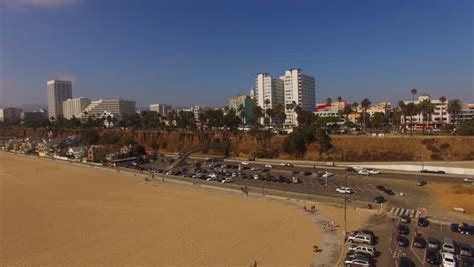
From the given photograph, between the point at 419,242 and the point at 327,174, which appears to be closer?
the point at 419,242

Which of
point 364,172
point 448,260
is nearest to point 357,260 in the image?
point 448,260

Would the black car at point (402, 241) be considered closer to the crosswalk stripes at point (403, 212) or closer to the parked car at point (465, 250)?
the parked car at point (465, 250)

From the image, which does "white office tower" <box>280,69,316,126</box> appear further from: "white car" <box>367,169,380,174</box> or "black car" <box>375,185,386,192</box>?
"black car" <box>375,185,386,192</box>

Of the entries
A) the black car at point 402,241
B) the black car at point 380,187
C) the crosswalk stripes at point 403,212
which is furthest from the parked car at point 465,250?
the black car at point 380,187

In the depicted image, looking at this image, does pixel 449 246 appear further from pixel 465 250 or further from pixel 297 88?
pixel 297 88

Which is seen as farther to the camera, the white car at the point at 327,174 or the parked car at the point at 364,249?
the white car at the point at 327,174

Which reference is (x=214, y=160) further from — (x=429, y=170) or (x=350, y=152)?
(x=429, y=170)

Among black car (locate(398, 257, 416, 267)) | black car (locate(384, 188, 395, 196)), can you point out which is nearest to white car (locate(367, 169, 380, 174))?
black car (locate(384, 188, 395, 196))
